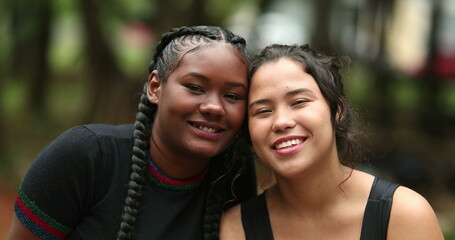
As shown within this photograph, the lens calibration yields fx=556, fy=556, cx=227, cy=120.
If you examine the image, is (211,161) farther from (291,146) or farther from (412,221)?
(412,221)

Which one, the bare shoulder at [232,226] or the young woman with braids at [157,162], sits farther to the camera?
the bare shoulder at [232,226]

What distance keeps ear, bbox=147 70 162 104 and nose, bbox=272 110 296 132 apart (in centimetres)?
59

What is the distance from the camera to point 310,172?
2408mm

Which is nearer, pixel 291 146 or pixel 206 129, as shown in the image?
pixel 291 146

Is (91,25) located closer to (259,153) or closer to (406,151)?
(406,151)

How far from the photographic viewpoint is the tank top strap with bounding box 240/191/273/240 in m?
2.48

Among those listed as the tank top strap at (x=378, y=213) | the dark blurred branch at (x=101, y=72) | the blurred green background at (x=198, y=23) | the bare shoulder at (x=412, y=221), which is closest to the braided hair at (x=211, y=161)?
the tank top strap at (x=378, y=213)

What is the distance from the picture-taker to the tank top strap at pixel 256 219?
2.48m

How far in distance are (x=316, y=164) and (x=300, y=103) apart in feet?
0.89

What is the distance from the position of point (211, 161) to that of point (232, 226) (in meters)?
0.36

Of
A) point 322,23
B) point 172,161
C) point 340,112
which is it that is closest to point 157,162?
point 172,161

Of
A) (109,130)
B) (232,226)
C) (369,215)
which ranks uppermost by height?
(109,130)

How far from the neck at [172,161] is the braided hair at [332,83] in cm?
48

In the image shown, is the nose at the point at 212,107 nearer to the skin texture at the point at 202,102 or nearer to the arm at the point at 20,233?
the skin texture at the point at 202,102
